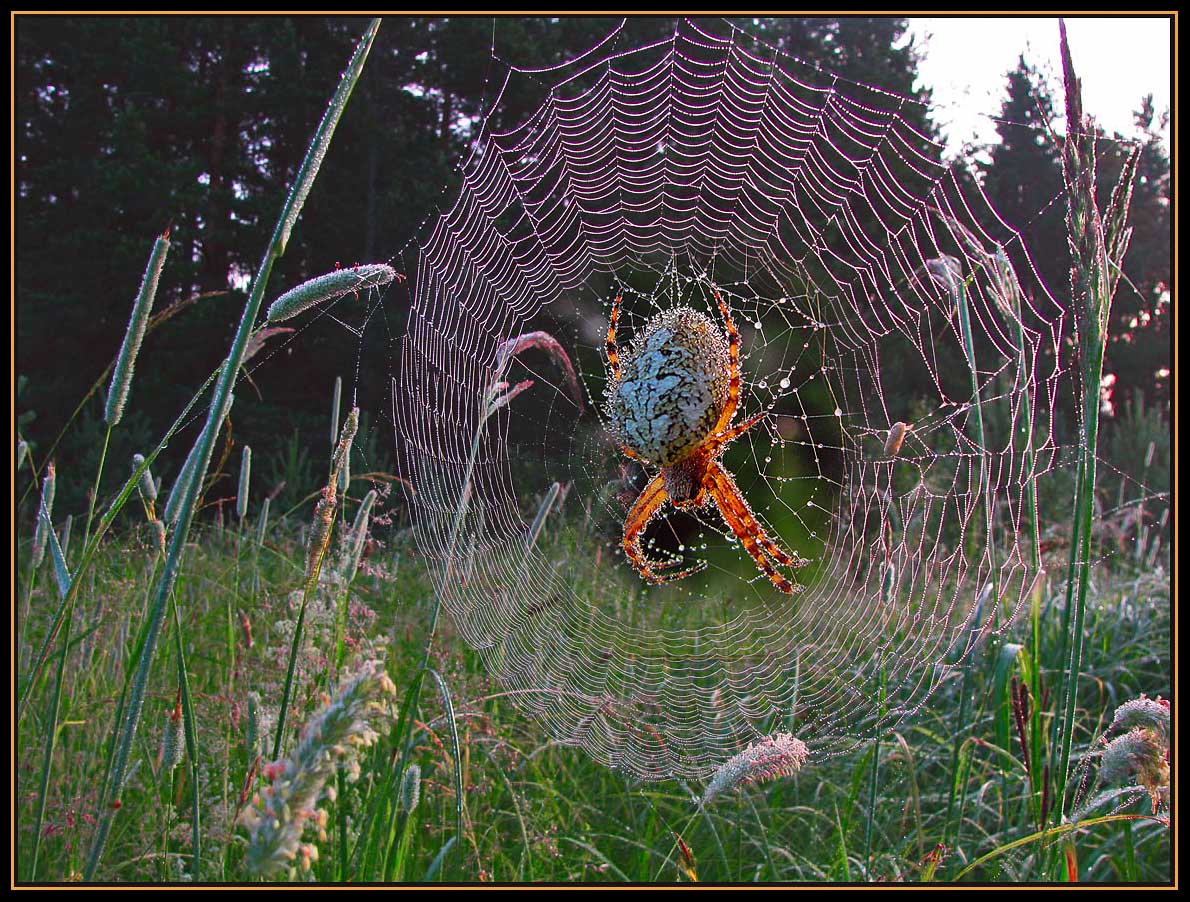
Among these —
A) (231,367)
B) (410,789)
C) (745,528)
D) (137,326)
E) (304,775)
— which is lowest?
(410,789)

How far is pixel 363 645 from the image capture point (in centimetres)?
298

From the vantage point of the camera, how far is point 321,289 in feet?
4.29

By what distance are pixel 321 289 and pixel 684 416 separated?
6.08 ft

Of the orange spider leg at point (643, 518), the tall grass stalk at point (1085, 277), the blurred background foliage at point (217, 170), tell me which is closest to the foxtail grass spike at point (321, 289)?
the tall grass stalk at point (1085, 277)

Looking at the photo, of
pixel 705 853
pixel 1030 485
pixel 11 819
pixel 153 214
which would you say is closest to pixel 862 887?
pixel 1030 485

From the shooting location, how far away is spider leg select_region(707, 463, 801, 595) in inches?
132

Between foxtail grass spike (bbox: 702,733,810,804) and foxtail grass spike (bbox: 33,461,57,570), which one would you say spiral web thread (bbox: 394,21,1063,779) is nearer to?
foxtail grass spike (bbox: 702,733,810,804)

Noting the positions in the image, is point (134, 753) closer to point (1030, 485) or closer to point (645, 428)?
point (645, 428)

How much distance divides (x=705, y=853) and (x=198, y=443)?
2.78 metres

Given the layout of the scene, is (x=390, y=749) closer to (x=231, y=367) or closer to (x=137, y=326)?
(x=137, y=326)

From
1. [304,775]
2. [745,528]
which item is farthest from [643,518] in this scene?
[304,775]

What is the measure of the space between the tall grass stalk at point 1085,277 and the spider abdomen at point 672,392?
4.55ft
